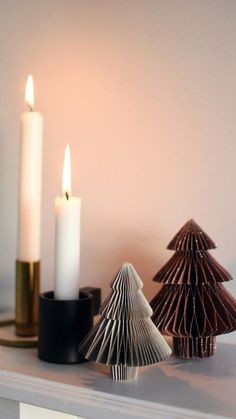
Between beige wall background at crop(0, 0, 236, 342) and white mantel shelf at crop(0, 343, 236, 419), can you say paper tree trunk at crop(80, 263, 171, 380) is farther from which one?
beige wall background at crop(0, 0, 236, 342)

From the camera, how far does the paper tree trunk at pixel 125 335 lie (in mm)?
541

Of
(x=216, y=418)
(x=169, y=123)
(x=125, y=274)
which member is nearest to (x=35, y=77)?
(x=169, y=123)

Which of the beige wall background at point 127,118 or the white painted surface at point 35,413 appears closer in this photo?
the white painted surface at point 35,413

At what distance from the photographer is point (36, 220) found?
0.69 meters

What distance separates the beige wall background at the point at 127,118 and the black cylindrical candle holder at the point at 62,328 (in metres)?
0.15

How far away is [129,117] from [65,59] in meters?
0.11

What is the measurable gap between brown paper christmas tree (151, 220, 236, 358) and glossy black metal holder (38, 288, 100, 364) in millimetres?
70

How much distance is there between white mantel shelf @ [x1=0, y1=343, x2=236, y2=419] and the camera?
0.51 meters

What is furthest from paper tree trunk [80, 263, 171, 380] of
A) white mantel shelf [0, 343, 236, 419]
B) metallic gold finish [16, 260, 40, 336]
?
metallic gold finish [16, 260, 40, 336]

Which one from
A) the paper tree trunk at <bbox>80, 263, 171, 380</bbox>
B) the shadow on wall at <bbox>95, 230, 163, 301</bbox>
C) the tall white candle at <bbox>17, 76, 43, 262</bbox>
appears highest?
the tall white candle at <bbox>17, 76, 43, 262</bbox>

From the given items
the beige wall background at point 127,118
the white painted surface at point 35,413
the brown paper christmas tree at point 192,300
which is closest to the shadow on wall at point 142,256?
the beige wall background at point 127,118

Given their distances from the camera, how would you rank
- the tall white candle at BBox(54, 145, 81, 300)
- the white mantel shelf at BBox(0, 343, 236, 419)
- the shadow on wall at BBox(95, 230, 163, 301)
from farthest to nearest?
the shadow on wall at BBox(95, 230, 163, 301)
the tall white candle at BBox(54, 145, 81, 300)
the white mantel shelf at BBox(0, 343, 236, 419)

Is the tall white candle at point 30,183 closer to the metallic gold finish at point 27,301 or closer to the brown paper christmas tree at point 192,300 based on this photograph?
the metallic gold finish at point 27,301

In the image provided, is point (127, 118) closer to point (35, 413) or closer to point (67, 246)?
point (67, 246)
